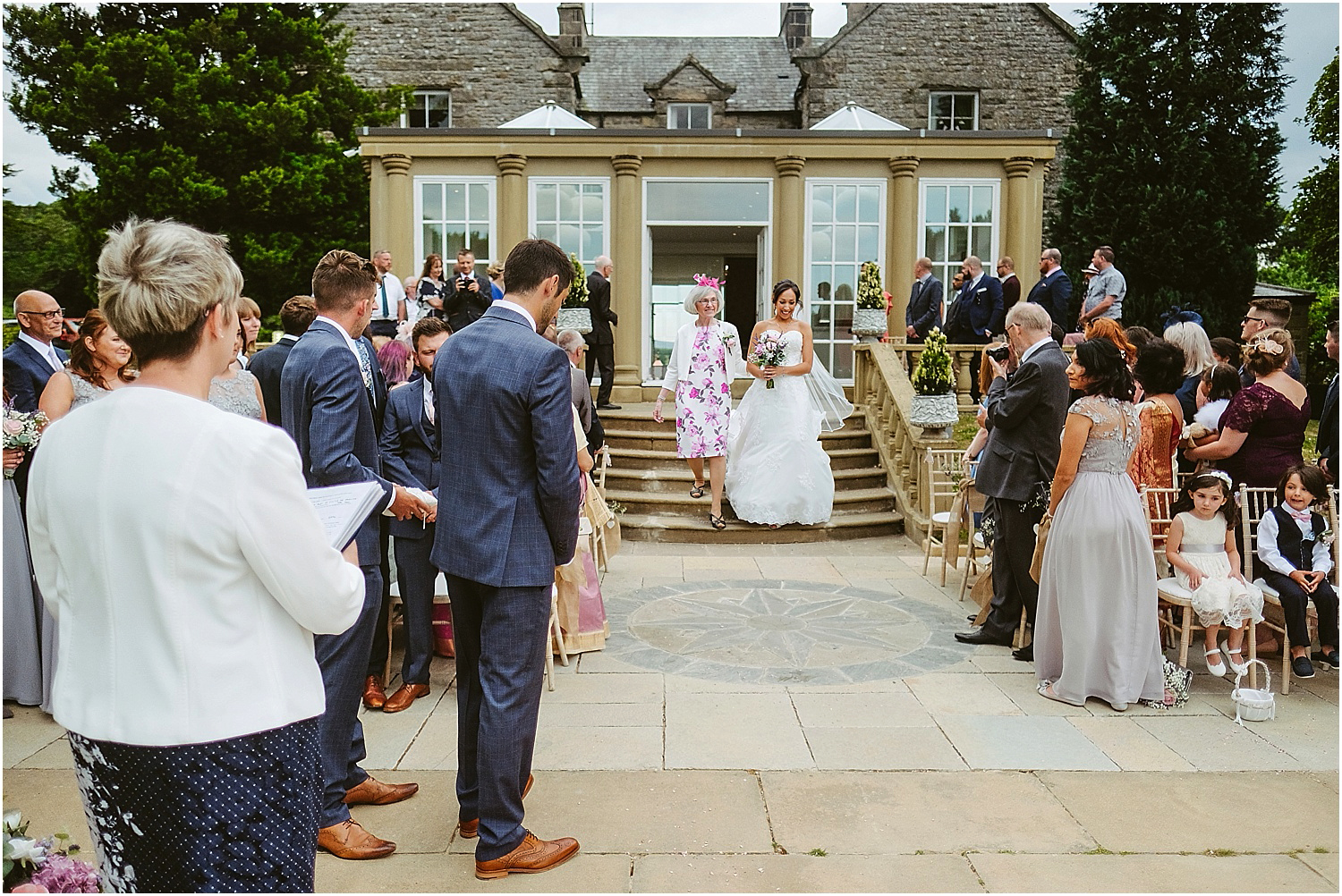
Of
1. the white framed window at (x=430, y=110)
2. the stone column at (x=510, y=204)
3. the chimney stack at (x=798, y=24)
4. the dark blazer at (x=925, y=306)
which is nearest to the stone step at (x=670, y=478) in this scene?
the dark blazer at (x=925, y=306)

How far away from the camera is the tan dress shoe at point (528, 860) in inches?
131

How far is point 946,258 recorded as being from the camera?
578 inches

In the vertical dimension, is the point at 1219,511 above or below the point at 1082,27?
below

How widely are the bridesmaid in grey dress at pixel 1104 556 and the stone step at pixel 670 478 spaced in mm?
5438

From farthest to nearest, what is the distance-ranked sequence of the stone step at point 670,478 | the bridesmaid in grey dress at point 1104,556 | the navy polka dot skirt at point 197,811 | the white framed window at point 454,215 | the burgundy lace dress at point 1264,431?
the white framed window at point 454,215
the stone step at point 670,478
the burgundy lace dress at point 1264,431
the bridesmaid in grey dress at point 1104,556
the navy polka dot skirt at point 197,811

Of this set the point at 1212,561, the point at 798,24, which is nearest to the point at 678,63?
the point at 798,24

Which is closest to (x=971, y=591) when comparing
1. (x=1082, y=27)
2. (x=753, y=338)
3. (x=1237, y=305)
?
(x=753, y=338)

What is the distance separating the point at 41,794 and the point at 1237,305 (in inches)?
921

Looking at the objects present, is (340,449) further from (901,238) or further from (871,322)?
(901,238)

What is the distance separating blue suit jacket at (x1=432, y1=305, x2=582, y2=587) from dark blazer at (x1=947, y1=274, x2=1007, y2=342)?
10.2 metres

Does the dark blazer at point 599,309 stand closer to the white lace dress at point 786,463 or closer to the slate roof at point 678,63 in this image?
the white lace dress at point 786,463

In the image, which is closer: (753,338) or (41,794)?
(41,794)

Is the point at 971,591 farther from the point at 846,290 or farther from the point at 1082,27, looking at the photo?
the point at 1082,27

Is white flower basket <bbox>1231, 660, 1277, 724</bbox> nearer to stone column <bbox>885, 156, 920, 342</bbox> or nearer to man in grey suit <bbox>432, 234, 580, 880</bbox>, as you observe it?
man in grey suit <bbox>432, 234, 580, 880</bbox>
